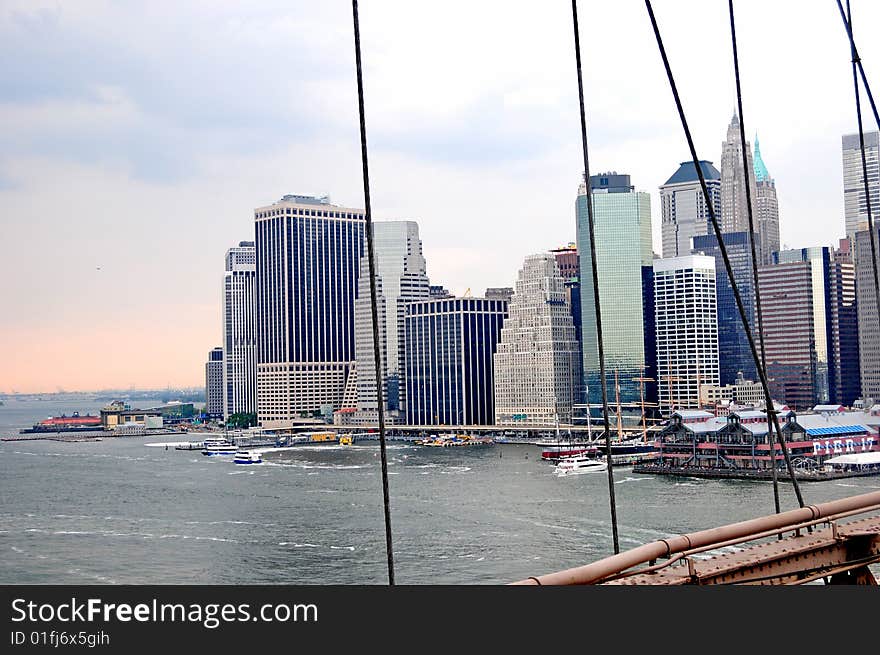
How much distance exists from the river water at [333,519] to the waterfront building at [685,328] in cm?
2287

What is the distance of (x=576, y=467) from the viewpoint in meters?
32.0

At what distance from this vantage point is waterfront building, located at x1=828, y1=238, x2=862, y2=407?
55.4 meters

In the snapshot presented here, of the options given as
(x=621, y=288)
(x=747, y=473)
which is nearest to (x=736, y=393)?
(x=621, y=288)

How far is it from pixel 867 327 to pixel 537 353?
57.7 feet

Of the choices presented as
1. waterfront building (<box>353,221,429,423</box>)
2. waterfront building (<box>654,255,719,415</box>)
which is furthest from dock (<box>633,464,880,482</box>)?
waterfront building (<box>353,221,429,423</box>)

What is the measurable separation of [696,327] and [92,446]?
1285 inches

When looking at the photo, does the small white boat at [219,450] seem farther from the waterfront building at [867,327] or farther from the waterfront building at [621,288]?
the waterfront building at [867,327]

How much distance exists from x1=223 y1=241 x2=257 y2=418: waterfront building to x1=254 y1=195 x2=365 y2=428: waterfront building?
3.30 meters

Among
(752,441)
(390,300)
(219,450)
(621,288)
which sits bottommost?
(219,450)

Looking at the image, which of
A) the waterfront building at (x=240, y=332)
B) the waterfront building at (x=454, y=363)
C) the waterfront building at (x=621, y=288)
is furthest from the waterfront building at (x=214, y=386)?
the waterfront building at (x=621, y=288)

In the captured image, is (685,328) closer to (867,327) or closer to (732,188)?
(867,327)

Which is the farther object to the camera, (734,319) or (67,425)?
(67,425)

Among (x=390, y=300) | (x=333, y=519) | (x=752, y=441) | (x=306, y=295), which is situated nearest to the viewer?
(x=333, y=519)

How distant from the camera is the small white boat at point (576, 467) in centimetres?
3145
